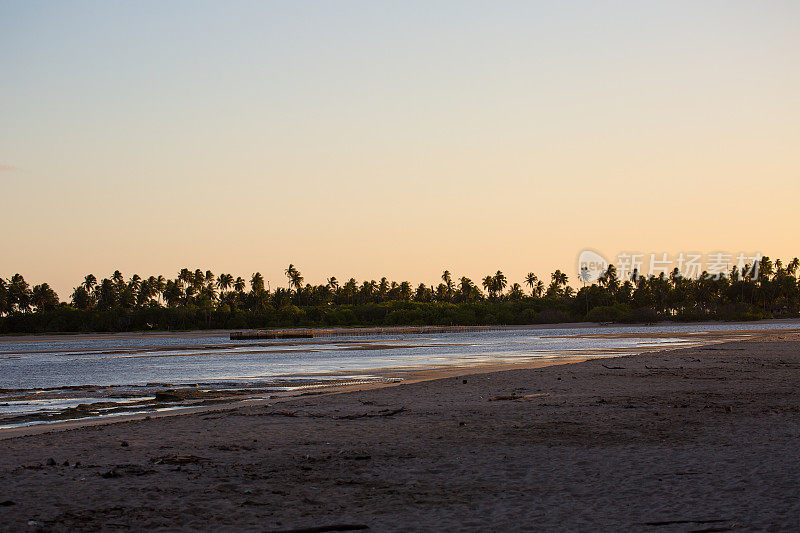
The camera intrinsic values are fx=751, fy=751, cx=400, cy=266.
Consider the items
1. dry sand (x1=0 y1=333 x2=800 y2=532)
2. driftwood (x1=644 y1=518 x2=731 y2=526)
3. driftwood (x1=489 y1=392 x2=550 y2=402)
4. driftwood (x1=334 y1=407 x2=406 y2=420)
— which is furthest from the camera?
driftwood (x1=489 y1=392 x2=550 y2=402)

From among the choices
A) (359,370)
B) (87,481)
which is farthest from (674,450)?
(359,370)

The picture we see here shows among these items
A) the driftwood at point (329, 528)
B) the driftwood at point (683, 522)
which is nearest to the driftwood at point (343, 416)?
the driftwood at point (329, 528)

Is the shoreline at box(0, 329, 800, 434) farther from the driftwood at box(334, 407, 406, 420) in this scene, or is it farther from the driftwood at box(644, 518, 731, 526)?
the driftwood at box(644, 518, 731, 526)

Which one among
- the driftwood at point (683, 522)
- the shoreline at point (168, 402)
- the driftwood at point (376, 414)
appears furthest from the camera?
the shoreline at point (168, 402)

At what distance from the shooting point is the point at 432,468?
10.5m

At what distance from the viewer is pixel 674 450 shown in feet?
36.8

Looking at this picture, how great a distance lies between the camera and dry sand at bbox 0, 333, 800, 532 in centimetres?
793

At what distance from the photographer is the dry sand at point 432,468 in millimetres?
7926

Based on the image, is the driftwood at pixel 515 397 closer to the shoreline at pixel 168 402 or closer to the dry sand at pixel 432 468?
the dry sand at pixel 432 468

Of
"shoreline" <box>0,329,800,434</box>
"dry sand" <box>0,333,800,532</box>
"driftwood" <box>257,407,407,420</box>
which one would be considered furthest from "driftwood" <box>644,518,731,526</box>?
"shoreline" <box>0,329,800,434</box>

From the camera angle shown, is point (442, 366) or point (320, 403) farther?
point (442, 366)

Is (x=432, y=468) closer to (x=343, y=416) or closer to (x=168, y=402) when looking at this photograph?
(x=343, y=416)

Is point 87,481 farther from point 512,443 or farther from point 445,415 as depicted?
point 445,415

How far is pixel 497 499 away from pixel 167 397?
55.8 ft
